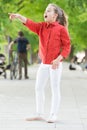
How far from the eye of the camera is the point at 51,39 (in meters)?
9.22

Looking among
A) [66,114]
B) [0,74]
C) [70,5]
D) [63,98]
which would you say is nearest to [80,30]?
[0,74]

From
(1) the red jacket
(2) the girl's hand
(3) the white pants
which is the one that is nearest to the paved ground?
(3) the white pants

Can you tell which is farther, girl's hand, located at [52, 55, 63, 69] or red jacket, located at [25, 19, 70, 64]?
red jacket, located at [25, 19, 70, 64]

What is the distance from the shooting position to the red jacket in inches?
363

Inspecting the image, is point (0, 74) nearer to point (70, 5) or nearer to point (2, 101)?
point (70, 5)

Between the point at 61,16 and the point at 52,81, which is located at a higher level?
the point at 61,16

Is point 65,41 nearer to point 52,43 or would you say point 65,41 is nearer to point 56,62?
point 52,43

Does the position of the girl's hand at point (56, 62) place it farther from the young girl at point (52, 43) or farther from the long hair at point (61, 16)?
the long hair at point (61, 16)

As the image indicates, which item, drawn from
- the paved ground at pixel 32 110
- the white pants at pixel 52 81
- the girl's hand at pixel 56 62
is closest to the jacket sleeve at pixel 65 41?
the girl's hand at pixel 56 62

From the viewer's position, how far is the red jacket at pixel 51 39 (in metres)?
9.21

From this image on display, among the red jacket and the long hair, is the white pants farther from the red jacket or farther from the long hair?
the long hair

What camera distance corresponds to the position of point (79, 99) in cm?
1371

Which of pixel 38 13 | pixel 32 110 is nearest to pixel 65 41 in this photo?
pixel 32 110

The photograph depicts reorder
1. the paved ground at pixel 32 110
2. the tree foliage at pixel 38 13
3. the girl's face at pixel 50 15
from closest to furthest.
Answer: the paved ground at pixel 32 110 → the girl's face at pixel 50 15 → the tree foliage at pixel 38 13
